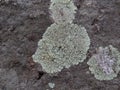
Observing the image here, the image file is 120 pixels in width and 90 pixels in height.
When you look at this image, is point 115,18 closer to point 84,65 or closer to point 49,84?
point 84,65

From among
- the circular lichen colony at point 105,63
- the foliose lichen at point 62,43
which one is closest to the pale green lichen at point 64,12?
the foliose lichen at point 62,43

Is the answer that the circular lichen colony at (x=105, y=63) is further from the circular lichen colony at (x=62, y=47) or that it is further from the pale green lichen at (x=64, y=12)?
the pale green lichen at (x=64, y=12)

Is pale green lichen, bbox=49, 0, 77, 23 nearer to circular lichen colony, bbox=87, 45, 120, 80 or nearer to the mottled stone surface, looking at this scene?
the mottled stone surface

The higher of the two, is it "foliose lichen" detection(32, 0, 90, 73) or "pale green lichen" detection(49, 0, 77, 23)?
"pale green lichen" detection(49, 0, 77, 23)

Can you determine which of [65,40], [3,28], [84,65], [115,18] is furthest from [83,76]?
[3,28]

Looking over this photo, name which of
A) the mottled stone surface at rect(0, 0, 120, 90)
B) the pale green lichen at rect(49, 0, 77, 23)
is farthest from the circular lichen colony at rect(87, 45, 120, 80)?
the pale green lichen at rect(49, 0, 77, 23)
